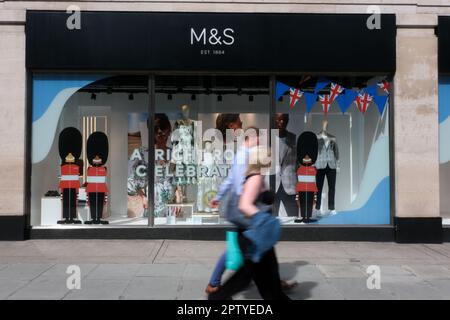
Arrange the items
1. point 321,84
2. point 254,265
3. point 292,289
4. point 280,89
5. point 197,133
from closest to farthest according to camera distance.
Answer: point 254,265 < point 292,289 < point 280,89 < point 321,84 < point 197,133

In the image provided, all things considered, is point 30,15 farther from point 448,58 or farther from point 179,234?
point 448,58

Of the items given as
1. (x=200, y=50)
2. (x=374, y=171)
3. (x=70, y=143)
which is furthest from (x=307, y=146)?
(x=70, y=143)

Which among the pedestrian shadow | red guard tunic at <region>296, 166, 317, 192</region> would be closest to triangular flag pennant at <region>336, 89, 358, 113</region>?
red guard tunic at <region>296, 166, 317, 192</region>

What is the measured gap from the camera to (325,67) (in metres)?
10.0

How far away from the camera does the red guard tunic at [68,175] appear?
34.0ft

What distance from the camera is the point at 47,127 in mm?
10188

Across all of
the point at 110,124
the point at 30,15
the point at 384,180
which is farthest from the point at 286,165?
the point at 30,15

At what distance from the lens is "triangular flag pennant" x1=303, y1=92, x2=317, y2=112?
34.5 ft

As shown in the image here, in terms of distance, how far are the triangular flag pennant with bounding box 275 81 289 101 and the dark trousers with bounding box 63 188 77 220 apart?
4.21 m

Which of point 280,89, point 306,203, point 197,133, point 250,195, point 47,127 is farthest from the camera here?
point 197,133

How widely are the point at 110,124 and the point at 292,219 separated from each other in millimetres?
3882

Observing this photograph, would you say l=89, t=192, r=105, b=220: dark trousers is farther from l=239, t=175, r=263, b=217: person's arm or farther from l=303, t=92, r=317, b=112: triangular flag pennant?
l=239, t=175, r=263, b=217: person's arm

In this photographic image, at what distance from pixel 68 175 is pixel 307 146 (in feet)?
15.0

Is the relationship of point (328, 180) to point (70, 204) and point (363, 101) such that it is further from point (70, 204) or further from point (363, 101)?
point (70, 204)
